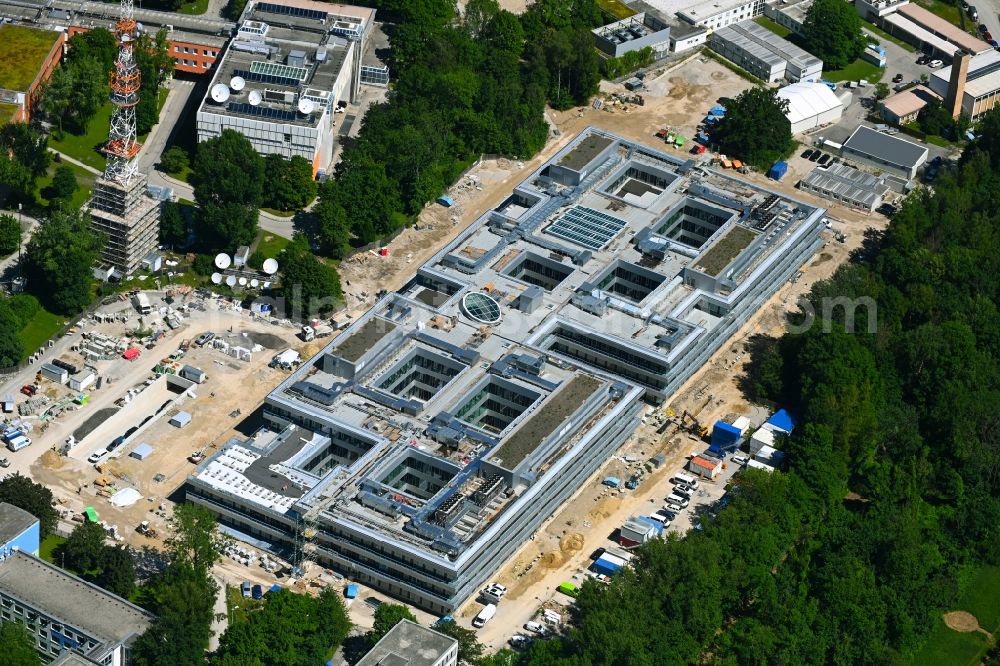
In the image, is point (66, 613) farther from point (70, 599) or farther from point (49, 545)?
point (49, 545)

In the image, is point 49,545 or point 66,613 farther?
point 49,545

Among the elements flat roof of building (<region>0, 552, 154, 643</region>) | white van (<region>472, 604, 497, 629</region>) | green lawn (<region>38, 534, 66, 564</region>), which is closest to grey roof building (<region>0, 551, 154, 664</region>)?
flat roof of building (<region>0, 552, 154, 643</region>)

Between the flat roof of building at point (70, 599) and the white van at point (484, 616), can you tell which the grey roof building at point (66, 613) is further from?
the white van at point (484, 616)

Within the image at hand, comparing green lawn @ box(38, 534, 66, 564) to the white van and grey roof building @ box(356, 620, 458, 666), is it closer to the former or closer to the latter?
grey roof building @ box(356, 620, 458, 666)

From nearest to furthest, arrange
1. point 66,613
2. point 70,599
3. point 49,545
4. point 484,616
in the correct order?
1. point 66,613
2. point 70,599
3. point 484,616
4. point 49,545

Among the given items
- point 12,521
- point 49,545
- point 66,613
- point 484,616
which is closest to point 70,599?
point 66,613

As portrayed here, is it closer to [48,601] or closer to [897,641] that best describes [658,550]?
[897,641]
